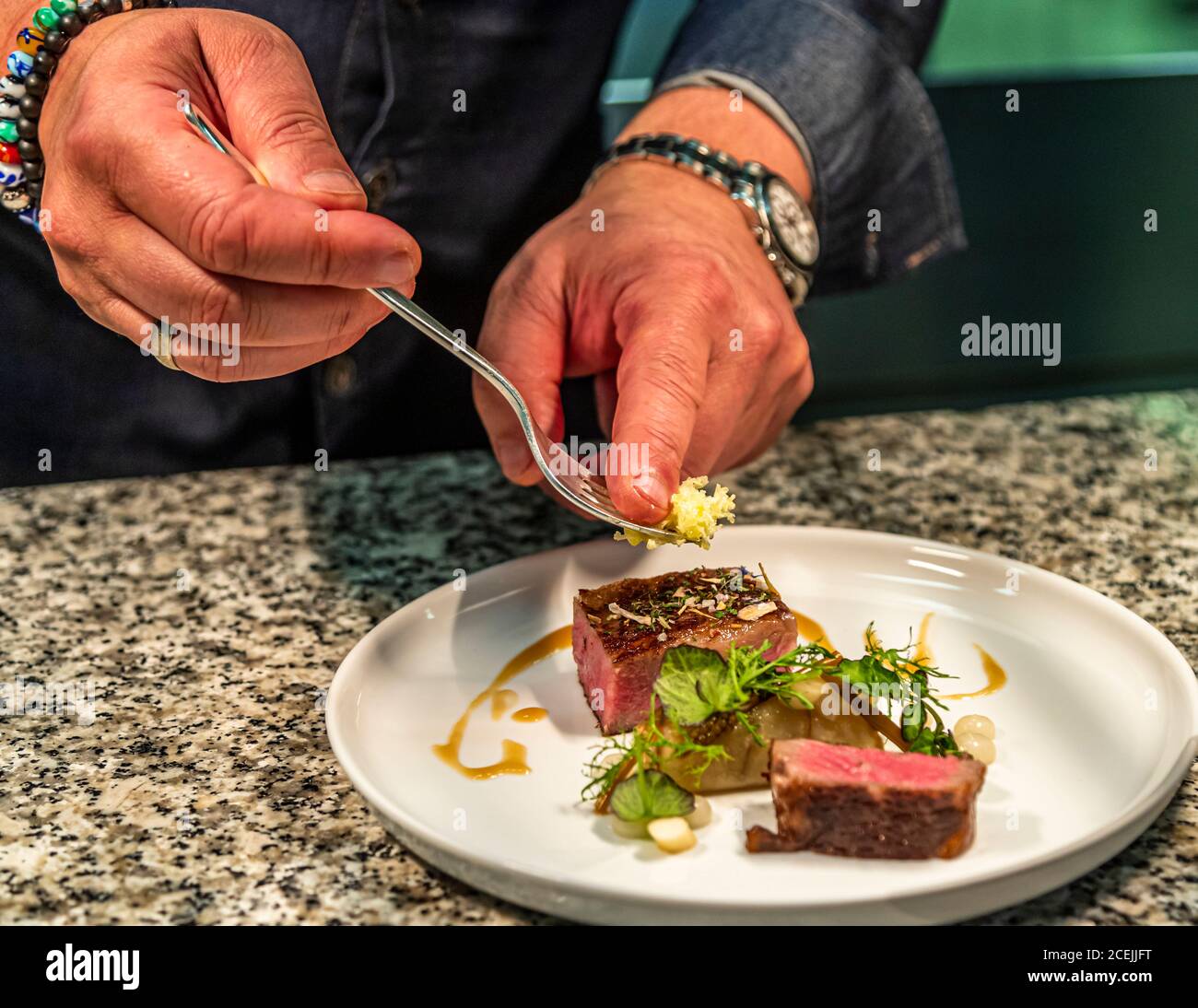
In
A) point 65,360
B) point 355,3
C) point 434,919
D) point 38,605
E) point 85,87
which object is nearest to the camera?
point 434,919

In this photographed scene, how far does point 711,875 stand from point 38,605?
106cm

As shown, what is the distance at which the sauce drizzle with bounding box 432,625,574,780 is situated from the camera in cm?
125

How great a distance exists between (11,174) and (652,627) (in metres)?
0.89

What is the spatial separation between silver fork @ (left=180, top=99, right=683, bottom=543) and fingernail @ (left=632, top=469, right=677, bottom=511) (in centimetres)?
5

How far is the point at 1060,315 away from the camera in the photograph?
Answer: 313cm

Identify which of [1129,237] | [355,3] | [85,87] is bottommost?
[1129,237]

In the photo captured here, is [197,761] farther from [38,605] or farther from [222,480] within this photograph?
[222,480]

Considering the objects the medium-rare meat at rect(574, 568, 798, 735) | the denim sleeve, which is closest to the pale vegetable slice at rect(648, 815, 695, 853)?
the medium-rare meat at rect(574, 568, 798, 735)

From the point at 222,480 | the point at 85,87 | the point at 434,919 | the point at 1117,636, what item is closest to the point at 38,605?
the point at 222,480

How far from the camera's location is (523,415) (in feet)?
4.77

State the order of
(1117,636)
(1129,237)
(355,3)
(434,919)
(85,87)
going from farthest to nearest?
(1129,237) < (355,3) < (1117,636) < (85,87) < (434,919)

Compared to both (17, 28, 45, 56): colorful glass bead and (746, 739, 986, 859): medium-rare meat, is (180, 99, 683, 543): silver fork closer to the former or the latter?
(17, 28, 45, 56): colorful glass bead

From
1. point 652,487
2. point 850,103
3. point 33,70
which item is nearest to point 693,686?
point 652,487

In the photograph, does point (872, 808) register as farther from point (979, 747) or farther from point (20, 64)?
point (20, 64)
